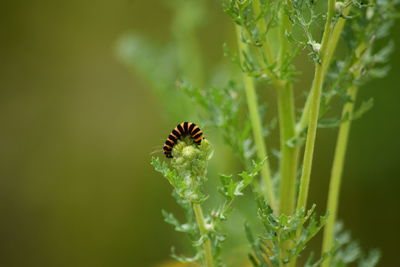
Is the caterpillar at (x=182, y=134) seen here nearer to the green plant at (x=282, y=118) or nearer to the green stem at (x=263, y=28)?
the green plant at (x=282, y=118)

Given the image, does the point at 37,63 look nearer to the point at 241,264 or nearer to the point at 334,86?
the point at 241,264

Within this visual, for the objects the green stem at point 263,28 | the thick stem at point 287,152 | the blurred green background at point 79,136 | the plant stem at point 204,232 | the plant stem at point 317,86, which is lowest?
the plant stem at point 204,232

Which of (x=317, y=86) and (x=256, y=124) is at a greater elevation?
(x=256, y=124)

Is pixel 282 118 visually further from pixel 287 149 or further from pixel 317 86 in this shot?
pixel 317 86

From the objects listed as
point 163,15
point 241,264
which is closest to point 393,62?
point 163,15

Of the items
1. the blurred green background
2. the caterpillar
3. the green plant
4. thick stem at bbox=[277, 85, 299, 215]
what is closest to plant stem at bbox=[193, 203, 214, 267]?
the green plant

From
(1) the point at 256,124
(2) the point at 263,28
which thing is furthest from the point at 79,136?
(2) the point at 263,28

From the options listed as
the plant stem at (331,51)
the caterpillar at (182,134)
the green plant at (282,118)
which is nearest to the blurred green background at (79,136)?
the green plant at (282,118)
